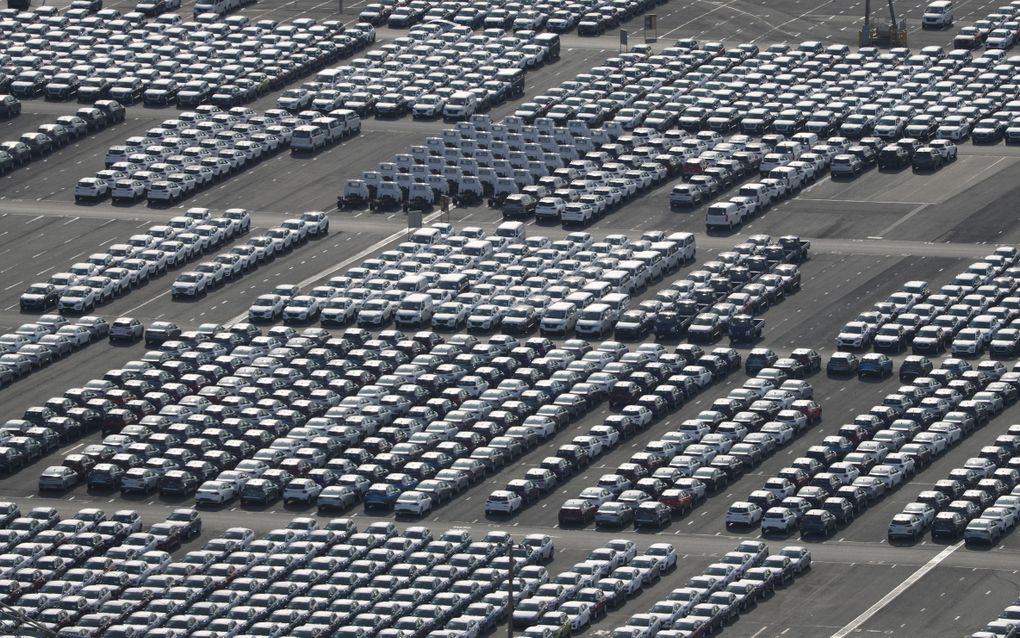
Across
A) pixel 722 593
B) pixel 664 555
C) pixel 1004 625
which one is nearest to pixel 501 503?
pixel 664 555

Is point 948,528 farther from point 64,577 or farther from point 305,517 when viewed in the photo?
point 64,577

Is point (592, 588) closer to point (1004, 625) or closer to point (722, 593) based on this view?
point (722, 593)

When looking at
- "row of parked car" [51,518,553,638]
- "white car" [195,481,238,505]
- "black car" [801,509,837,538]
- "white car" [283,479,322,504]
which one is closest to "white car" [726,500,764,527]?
"black car" [801,509,837,538]

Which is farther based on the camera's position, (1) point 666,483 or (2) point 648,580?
(1) point 666,483

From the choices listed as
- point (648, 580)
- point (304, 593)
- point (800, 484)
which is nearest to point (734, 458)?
point (800, 484)

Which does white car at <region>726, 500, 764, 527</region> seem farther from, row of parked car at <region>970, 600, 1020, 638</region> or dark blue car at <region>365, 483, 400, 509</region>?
row of parked car at <region>970, 600, 1020, 638</region>

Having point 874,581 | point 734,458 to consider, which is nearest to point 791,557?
point 874,581
